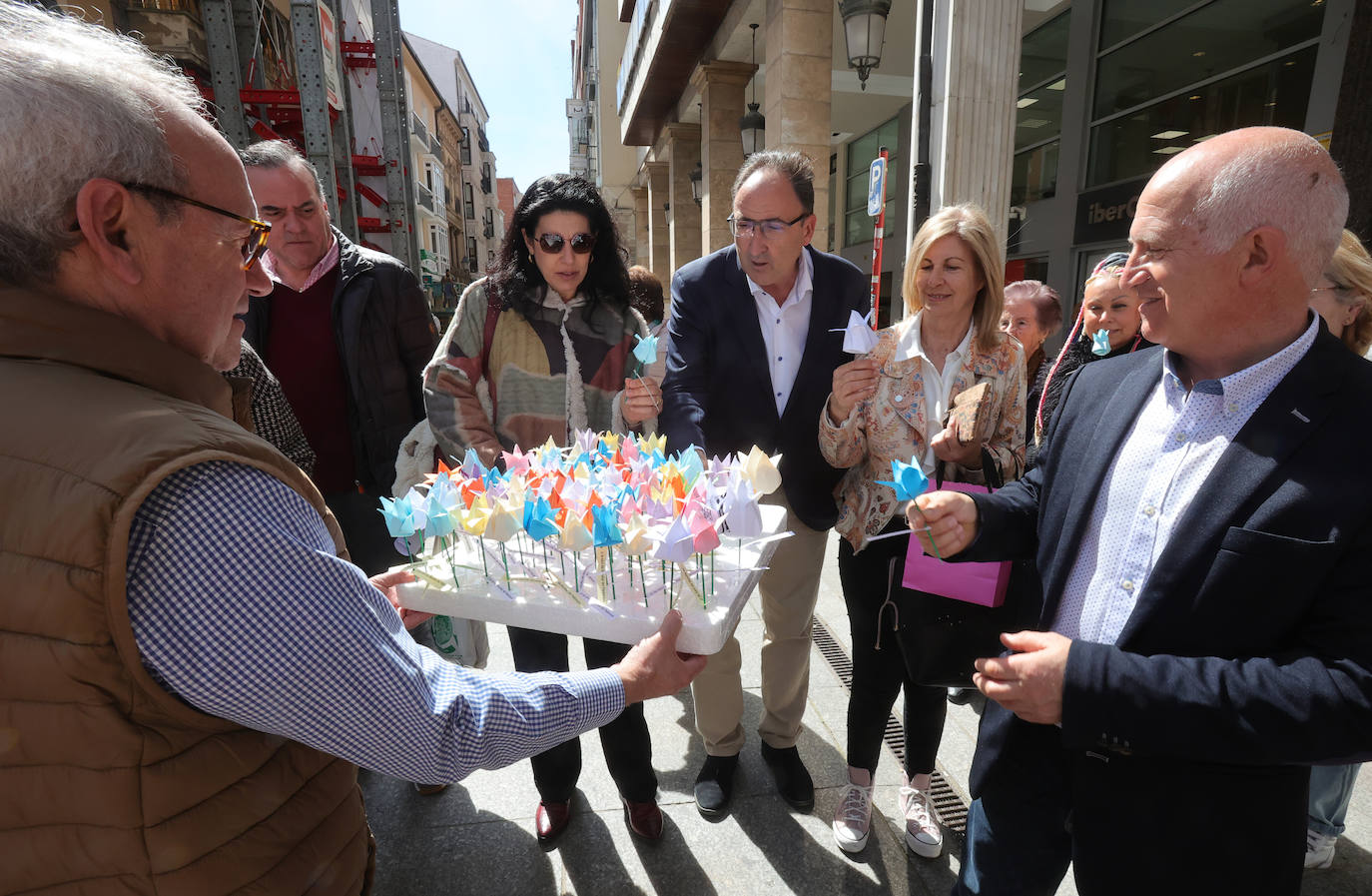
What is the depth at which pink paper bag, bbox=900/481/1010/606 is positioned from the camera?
6.10 ft

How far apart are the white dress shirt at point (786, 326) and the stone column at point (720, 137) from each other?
24.4ft

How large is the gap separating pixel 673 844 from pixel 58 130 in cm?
249

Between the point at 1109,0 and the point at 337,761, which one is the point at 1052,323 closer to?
the point at 337,761

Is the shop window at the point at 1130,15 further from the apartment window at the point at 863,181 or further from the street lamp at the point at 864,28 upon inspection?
the apartment window at the point at 863,181

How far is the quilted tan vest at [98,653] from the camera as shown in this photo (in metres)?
0.75

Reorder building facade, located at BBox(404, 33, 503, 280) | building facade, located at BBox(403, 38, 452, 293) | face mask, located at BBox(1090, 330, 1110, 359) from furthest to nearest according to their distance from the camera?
building facade, located at BBox(404, 33, 503, 280), building facade, located at BBox(403, 38, 452, 293), face mask, located at BBox(1090, 330, 1110, 359)

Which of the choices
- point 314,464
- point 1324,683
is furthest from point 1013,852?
point 314,464

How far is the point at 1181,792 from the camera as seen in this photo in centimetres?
128

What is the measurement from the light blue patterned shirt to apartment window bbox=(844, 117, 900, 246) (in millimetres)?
13191

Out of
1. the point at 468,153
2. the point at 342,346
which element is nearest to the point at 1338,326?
the point at 342,346

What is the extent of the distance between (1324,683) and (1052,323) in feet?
9.97

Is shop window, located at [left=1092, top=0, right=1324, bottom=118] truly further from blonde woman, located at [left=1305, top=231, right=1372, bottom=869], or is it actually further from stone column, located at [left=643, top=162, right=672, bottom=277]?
stone column, located at [left=643, top=162, right=672, bottom=277]

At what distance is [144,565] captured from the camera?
2.61 feet

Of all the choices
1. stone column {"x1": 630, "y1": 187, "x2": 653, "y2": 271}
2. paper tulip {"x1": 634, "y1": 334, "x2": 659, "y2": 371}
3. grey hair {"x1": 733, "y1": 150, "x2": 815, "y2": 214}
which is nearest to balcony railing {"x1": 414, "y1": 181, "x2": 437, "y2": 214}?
stone column {"x1": 630, "y1": 187, "x2": 653, "y2": 271}
